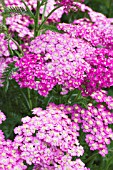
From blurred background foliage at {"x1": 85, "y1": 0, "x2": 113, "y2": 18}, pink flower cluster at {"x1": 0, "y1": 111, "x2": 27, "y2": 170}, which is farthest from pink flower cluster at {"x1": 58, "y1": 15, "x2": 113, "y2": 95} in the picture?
blurred background foliage at {"x1": 85, "y1": 0, "x2": 113, "y2": 18}

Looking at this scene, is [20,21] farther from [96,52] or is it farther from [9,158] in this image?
[9,158]

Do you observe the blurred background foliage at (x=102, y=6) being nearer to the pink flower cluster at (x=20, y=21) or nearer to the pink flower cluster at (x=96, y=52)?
the pink flower cluster at (x=20, y=21)

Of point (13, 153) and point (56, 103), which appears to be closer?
point (13, 153)

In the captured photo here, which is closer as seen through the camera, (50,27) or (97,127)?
(97,127)

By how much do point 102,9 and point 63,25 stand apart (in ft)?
4.43

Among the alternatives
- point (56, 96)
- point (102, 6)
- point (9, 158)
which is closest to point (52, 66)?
point (56, 96)

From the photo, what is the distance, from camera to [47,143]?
7.45 ft

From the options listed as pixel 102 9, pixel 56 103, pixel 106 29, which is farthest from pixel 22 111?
pixel 102 9

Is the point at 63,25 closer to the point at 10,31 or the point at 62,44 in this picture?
the point at 62,44

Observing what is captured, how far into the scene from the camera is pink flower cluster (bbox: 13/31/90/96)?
2.41 m

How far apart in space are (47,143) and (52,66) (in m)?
0.48

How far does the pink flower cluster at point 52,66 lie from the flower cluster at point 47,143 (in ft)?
0.64

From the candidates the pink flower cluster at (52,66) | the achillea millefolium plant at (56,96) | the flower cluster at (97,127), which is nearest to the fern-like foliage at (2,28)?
the achillea millefolium plant at (56,96)

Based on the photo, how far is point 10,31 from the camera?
299 centimetres
